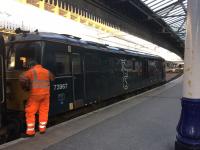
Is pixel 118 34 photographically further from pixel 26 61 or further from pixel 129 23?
pixel 26 61

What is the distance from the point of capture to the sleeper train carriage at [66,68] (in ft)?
28.7

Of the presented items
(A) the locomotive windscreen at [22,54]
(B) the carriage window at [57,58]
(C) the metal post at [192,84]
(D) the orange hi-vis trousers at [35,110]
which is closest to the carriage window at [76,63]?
(B) the carriage window at [57,58]

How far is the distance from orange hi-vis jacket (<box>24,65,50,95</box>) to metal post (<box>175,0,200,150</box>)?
12.1 feet

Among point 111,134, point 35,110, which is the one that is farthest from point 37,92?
point 111,134

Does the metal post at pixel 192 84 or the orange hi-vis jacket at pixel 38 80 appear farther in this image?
the orange hi-vis jacket at pixel 38 80

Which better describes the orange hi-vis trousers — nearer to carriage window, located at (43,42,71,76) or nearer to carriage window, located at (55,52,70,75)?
carriage window, located at (43,42,71,76)

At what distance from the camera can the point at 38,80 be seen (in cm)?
770

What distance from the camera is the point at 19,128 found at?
830cm

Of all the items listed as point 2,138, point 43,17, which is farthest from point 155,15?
point 2,138

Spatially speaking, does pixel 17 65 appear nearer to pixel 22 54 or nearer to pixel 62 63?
pixel 22 54

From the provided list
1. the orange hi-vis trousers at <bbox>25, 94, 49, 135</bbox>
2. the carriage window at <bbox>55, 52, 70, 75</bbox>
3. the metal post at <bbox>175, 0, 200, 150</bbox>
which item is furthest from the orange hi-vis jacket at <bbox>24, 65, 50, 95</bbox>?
the metal post at <bbox>175, 0, 200, 150</bbox>

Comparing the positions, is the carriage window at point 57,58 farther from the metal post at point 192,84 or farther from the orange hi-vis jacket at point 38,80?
the metal post at point 192,84

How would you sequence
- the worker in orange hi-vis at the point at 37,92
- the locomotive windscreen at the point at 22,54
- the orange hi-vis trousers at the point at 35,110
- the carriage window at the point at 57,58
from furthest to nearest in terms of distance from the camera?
the carriage window at the point at 57,58 → the locomotive windscreen at the point at 22,54 → the worker in orange hi-vis at the point at 37,92 → the orange hi-vis trousers at the point at 35,110

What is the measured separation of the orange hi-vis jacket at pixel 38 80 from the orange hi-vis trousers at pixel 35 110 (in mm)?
118
